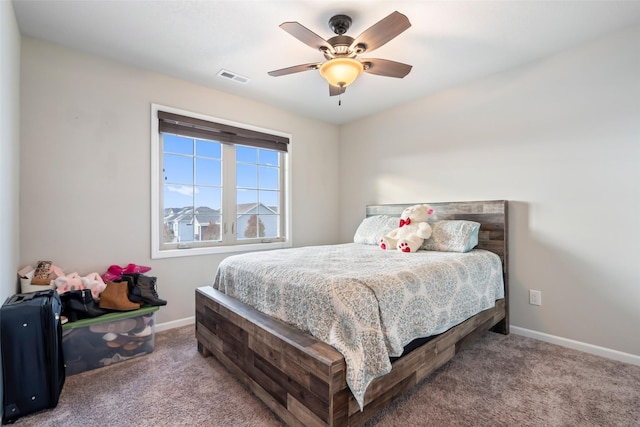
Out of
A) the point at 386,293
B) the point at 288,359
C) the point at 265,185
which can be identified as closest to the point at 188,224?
the point at 265,185

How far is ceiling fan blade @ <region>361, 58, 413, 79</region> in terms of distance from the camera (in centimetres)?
200

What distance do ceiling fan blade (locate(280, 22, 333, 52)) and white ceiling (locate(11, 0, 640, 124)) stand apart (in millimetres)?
249

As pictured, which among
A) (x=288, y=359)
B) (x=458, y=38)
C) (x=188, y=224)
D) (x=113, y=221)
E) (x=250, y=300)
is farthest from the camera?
(x=188, y=224)

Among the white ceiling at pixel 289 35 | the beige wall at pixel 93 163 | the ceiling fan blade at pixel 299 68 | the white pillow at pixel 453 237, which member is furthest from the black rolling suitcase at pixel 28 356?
the white pillow at pixel 453 237

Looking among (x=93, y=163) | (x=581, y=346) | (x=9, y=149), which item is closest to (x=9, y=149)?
(x=9, y=149)

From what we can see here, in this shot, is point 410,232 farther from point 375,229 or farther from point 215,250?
point 215,250

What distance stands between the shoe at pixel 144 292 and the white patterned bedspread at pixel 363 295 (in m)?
0.51

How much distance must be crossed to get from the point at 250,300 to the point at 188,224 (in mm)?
1520

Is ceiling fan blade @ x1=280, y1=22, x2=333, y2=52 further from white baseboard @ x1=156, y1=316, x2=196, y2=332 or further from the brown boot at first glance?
white baseboard @ x1=156, y1=316, x2=196, y2=332

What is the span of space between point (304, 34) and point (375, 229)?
2.06m

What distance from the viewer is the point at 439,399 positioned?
1.67 metres

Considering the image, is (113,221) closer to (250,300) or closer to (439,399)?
(250,300)

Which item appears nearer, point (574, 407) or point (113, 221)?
point (574, 407)

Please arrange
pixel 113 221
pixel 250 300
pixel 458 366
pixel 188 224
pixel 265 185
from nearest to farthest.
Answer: pixel 250 300
pixel 458 366
pixel 113 221
pixel 188 224
pixel 265 185
